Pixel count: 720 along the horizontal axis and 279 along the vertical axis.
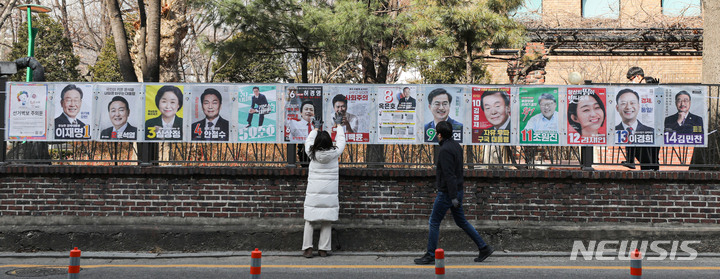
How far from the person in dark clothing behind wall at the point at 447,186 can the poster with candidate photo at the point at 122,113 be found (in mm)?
4282

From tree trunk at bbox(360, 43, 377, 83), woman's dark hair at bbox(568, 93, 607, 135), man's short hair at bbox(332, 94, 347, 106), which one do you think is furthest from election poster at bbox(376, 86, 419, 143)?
tree trunk at bbox(360, 43, 377, 83)

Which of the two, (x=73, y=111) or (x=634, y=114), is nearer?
(x=634, y=114)

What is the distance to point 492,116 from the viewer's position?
889 centimetres

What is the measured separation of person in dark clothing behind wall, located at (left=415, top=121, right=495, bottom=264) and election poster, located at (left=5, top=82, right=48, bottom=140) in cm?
560

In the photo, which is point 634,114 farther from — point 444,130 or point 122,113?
point 122,113

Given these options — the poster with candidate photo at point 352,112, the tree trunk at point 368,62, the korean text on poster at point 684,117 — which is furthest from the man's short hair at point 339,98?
the tree trunk at point 368,62

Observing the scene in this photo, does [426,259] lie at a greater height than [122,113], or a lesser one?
lesser

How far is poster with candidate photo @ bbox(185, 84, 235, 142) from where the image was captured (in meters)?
8.98

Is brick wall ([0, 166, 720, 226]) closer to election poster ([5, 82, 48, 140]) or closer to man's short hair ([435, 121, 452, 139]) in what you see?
election poster ([5, 82, 48, 140])

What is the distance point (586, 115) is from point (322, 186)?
3.80 m

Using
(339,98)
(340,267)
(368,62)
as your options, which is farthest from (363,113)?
(368,62)

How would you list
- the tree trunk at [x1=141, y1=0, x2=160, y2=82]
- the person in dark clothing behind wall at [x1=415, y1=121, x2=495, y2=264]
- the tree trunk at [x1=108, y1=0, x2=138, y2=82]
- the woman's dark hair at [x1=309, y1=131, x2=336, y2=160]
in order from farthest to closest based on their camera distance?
1. the tree trunk at [x1=108, y1=0, x2=138, y2=82]
2. the tree trunk at [x1=141, y1=0, x2=160, y2=82]
3. the woman's dark hair at [x1=309, y1=131, x2=336, y2=160]
4. the person in dark clothing behind wall at [x1=415, y1=121, x2=495, y2=264]

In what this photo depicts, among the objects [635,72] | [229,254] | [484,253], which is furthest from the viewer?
[635,72]

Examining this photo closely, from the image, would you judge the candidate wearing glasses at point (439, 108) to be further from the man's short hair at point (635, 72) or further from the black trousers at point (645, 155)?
the man's short hair at point (635, 72)
